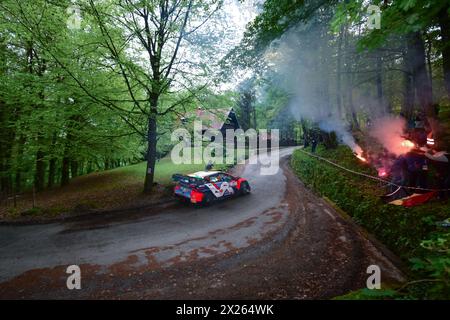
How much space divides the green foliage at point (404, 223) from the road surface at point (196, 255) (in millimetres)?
500

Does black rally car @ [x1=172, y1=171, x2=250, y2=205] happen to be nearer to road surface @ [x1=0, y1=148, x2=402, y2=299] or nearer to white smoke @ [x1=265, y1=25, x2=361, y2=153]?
road surface @ [x1=0, y1=148, x2=402, y2=299]

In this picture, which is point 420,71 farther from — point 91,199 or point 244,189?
point 91,199

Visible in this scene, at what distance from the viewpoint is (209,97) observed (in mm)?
12672

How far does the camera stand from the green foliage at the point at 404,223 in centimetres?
333

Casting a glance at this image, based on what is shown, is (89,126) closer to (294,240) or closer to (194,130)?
(194,130)

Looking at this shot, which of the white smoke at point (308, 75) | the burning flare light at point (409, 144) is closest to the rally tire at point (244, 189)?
the burning flare light at point (409, 144)

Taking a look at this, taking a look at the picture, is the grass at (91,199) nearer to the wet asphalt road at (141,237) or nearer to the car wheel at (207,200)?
the wet asphalt road at (141,237)

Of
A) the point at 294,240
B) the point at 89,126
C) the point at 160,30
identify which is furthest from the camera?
the point at 89,126

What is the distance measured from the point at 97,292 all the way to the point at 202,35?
1115cm

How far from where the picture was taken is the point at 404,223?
20.1 feet

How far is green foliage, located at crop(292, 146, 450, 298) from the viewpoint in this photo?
3.33 meters
